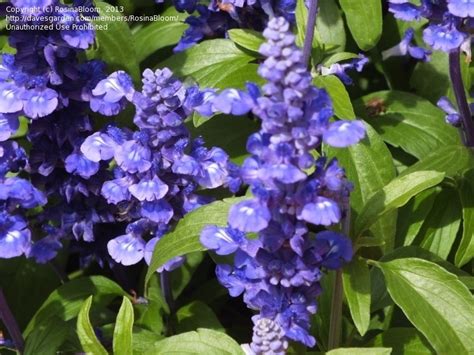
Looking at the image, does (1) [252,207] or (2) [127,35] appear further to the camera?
(2) [127,35]

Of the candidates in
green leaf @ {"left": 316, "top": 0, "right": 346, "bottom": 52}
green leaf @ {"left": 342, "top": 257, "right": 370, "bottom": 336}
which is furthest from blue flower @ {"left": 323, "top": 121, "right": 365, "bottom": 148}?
green leaf @ {"left": 316, "top": 0, "right": 346, "bottom": 52}

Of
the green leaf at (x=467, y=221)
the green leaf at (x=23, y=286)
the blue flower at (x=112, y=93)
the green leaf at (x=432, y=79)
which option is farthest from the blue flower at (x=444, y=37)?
the green leaf at (x=23, y=286)

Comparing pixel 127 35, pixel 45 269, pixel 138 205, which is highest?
pixel 127 35

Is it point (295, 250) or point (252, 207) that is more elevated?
point (252, 207)

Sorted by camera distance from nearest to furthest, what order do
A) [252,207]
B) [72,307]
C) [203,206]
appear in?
[252,207], [203,206], [72,307]

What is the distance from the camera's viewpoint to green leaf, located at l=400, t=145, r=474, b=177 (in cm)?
352

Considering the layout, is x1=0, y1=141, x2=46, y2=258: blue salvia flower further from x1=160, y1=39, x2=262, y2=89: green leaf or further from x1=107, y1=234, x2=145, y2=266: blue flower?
x1=160, y1=39, x2=262, y2=89: green leaf

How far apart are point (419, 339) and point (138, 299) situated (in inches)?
48.7

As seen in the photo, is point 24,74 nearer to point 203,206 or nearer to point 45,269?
point 203,206

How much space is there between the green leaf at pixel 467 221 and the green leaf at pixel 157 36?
165 centimetres

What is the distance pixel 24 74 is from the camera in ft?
10.8

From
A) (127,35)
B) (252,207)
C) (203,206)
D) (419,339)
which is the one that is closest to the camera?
(252,207)

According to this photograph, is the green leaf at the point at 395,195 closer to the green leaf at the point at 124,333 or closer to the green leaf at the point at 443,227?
the green leaf at the point at 124,333

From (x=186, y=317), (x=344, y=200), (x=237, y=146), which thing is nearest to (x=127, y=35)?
(x=237, y=146)
